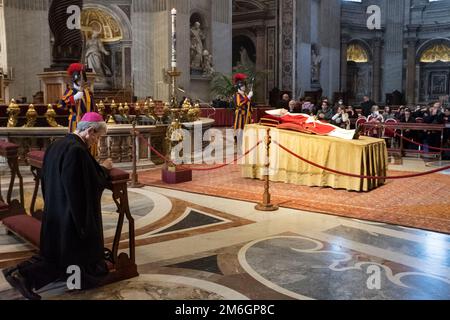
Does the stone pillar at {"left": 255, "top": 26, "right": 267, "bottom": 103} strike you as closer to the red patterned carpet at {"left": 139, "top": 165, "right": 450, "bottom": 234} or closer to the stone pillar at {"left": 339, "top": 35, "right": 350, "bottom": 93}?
the stone pillar at {"left": 339, "top": 35, "right": 350, "bottom": 93}

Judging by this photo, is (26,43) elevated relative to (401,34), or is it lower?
lower

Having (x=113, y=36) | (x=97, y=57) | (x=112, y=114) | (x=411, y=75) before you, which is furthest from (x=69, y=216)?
(x=411, y=75)

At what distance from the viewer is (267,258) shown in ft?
15.7

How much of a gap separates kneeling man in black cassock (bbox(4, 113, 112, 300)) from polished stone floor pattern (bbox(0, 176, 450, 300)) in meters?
0.18

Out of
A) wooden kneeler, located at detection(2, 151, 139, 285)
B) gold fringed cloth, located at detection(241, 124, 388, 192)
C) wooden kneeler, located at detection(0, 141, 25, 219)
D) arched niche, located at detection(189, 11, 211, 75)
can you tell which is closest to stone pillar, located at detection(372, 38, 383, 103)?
arched niche, located at detection(189, 11, 211, 75)

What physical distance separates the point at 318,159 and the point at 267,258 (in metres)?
3.84

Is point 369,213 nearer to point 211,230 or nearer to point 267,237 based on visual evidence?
point 267,237

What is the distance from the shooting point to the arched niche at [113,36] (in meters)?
20.9

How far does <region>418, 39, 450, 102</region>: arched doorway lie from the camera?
31578 millimetres

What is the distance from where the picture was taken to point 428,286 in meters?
4.06

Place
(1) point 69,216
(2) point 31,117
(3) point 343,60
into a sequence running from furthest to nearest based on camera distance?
(3) point 343,60 → (2) point 31,117 → (1) point 69,216

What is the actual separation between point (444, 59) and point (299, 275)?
1250 inches

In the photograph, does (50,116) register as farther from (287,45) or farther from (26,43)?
(287,45)

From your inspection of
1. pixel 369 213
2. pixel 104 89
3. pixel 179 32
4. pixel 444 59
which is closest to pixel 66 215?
pixel 369 213
